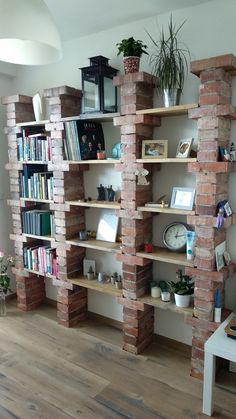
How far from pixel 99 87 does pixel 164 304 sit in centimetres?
164

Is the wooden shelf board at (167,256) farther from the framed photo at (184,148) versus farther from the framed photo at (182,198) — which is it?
the framed photo at (184,148)

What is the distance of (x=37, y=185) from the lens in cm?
297

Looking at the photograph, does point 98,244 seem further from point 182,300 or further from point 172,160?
point 172,160

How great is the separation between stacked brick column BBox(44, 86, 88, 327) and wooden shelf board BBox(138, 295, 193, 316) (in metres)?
0.73

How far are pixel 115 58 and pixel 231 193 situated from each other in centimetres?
139

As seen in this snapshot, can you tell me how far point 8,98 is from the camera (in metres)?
3.02

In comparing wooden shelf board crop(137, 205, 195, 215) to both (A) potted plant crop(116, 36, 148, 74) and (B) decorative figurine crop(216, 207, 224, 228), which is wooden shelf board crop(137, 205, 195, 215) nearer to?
(B) decorative figurine crop(216, 207, 224, 228)

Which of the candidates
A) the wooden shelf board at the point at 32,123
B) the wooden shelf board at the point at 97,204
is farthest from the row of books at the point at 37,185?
the wooden shelf board at the point at 32,123

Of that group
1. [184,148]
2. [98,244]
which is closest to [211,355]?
[98,244]

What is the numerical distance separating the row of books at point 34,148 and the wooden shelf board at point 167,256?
3.93ft

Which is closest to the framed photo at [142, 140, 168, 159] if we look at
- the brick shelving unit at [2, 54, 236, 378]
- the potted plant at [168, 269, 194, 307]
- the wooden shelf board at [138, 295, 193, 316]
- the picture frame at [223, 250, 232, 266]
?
the brick shelving unit at [2, 54, 236, 378]

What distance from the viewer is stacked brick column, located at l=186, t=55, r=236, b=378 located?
1.94 m

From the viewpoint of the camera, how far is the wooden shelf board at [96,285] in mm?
2590

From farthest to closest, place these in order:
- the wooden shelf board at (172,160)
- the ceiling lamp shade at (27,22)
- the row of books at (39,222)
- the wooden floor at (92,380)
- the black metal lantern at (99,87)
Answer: the row of books at (39,222), the black metal lantern at (99,87), the wooden shelf board at (172,160), the wooden floor at (92,380), the ceiling lamp shade at (27,22)
